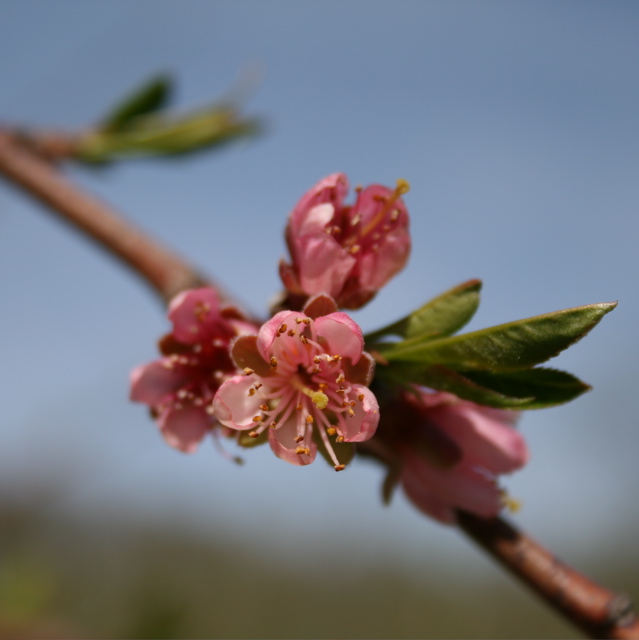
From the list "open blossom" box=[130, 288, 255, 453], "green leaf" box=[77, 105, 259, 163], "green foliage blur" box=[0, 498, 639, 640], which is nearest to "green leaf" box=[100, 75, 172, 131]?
"green leaf" box=[77, 105, 259, 163]

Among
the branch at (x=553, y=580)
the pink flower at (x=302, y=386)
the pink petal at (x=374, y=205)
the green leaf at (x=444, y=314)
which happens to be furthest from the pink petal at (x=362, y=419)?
the branch at (x=553, y=580)

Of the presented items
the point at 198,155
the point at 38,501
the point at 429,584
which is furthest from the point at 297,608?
the point at 198,155

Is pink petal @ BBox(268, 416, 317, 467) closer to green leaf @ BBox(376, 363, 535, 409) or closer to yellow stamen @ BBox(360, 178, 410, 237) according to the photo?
green leaf @ BBox(376, 363, 535, 409)

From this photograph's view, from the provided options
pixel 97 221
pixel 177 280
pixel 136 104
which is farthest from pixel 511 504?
pixel 136 104

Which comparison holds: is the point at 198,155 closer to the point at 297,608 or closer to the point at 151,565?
the point at 151,565

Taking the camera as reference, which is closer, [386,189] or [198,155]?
[386,189]

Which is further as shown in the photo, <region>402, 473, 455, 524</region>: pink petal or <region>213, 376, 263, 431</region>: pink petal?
<region>402, 473, 455, 524</region>: pink petal

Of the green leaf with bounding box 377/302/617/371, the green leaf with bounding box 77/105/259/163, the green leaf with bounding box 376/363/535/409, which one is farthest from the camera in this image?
the green leaf with bounding box 77/105/259/163
